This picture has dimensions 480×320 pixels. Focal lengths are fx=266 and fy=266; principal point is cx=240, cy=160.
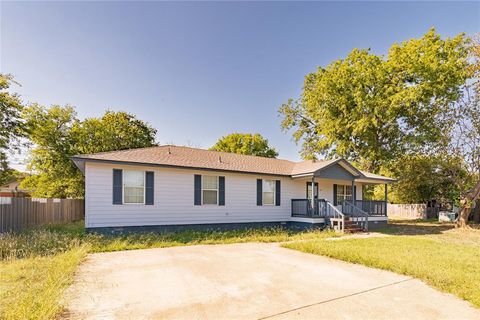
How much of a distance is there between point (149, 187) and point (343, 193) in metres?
12.9

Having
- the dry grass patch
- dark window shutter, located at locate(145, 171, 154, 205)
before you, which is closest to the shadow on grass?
dark window shutter, located at locate(145, 171, 154, 205)

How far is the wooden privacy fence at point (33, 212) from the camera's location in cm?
1153

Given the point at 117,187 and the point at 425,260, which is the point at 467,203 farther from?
the point at 117,187

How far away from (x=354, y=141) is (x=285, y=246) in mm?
16071

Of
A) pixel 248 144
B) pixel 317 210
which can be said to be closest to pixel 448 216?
pixel 317 210

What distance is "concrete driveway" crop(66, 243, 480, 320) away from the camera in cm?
398

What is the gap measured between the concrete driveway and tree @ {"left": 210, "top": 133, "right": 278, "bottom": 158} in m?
34.9

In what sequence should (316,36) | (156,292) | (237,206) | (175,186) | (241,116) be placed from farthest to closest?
1. (241,116)
2. (316,36)
3. (237,206)
4. (175,186)
5. (156,292)

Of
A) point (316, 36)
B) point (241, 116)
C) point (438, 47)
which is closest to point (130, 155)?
point (316, 36)

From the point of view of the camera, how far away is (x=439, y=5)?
545 inches

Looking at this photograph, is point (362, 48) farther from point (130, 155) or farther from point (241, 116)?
point (130, 155)

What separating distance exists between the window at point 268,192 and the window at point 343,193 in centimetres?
540

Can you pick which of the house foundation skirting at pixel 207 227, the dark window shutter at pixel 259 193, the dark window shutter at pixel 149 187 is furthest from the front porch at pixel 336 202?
the dark window shutter at pixel 149 187

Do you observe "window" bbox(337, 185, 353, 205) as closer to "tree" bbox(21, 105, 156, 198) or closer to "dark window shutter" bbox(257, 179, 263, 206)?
"dark window shutter" bbox(257, 179, 263, 206)
